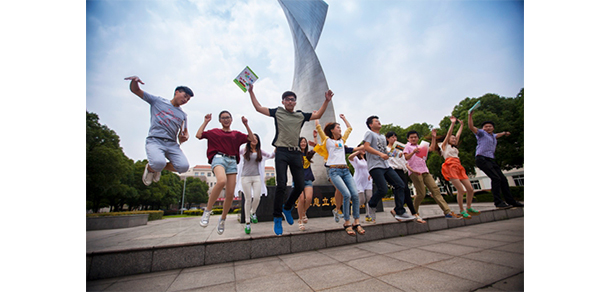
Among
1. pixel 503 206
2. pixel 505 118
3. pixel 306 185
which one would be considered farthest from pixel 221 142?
pixel 503 206

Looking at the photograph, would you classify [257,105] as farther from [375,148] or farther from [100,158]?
[375,148]

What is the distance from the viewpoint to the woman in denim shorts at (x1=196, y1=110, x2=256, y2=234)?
3763 millimetres

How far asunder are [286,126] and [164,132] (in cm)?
195

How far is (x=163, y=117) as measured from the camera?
3.23 metres

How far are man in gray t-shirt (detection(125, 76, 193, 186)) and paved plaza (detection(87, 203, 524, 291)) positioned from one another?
138 cm

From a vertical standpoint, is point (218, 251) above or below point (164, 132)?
below

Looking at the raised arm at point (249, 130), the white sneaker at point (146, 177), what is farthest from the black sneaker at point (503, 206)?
the white sneaker at point (146, 177)

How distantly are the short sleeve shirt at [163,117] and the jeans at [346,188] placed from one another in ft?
9.40

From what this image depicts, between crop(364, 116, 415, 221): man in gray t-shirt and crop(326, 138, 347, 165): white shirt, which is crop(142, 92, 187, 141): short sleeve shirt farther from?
crop(364, 116, 415, 221): man in gray t-shirt

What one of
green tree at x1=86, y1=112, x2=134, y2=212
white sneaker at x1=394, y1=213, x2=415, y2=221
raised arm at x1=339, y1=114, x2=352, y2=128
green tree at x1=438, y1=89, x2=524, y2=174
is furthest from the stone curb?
raised arm at x1=339, y1=114, x2=352, y2=128

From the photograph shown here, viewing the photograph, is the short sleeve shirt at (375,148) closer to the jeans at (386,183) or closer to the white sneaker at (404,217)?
the jeans at (386,183)
